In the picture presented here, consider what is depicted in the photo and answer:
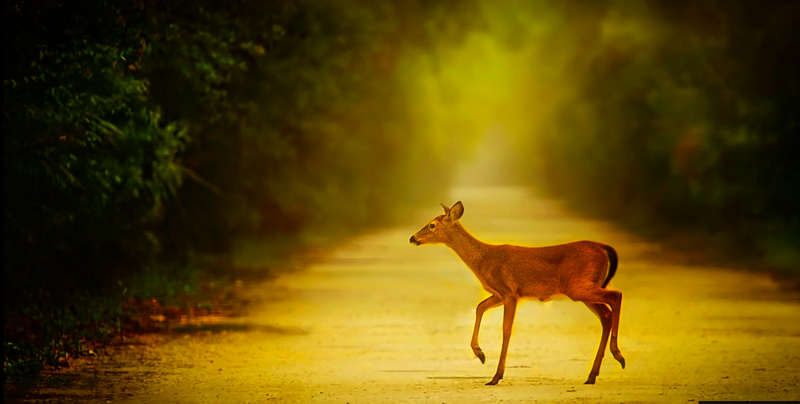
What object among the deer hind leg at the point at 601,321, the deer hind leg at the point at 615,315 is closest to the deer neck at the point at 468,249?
the deer hind leg at the point at 601,321

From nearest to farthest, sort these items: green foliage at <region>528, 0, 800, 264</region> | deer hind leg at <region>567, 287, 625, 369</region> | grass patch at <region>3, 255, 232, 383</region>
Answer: deer hind leg at <region>567, 287, 625, 369</region>
grass patch at <region>3, 255, 232, 383</region>
green foliage at <region>528, 0, 800, 264</region>

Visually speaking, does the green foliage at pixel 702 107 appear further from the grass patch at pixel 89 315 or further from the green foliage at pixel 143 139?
the grass patch at pixel 89 315

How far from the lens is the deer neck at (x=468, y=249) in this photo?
10.7m

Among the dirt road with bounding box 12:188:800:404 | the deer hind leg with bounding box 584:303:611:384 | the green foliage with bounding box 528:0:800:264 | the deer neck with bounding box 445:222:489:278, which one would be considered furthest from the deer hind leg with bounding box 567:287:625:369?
the green foliage with bounding box 528:0:800:264

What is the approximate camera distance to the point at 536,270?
1052cm

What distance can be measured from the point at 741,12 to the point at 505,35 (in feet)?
81.5

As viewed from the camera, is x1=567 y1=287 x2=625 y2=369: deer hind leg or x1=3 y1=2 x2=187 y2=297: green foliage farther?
x1=3 y1=2 x2=187 y2=297: green foliage

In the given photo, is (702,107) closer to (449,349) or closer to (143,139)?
(143,139)

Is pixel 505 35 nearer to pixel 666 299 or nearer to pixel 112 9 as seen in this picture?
pixel 666 299

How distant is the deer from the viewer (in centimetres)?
1043

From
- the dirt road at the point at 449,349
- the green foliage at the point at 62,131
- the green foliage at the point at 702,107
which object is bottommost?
the dirt road at the point at 449,349

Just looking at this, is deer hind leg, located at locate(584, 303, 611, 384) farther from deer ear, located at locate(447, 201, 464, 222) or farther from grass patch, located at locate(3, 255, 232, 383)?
grass patch, located at locate(3, 255, 232, 383)

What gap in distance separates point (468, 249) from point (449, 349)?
11.7 ft

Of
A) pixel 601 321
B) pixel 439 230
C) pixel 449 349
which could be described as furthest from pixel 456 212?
pixel 449 349
